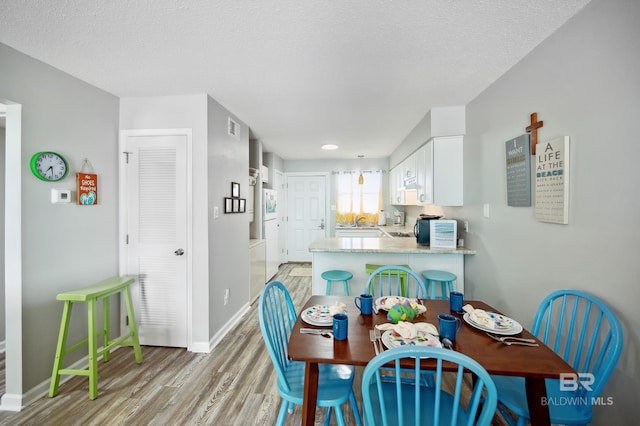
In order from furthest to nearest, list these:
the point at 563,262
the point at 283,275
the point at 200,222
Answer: the point at 283,275, the point at 200,222, the point at 563,262

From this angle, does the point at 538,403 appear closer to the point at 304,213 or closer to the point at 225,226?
the point at 225,226

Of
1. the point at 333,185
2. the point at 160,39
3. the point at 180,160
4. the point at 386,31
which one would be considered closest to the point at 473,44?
the point at 386,31

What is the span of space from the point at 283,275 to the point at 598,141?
4731 millimetres

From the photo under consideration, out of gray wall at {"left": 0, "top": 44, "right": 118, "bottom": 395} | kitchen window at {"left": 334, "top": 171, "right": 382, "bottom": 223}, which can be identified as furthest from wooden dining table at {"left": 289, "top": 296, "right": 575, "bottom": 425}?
kitchen window at {"left": 334, "top": 171, "right": 382, "bottom": 223}

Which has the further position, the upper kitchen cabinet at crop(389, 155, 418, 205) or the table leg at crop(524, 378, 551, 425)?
the upper kitchen cabinet at crop(389, 155, 418, 205)

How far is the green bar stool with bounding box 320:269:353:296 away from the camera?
2.67 m

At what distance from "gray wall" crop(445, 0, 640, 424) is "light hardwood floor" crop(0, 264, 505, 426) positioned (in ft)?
3.08

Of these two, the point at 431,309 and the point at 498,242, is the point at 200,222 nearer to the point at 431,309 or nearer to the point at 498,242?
the point at 431,309

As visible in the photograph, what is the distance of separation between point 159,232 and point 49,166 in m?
0.94

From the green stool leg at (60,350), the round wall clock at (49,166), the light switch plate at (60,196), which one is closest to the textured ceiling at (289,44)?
the round wall clock at (49,166)

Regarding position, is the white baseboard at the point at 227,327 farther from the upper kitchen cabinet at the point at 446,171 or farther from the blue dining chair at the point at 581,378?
the upper kitchen cabinet at the point at 446,171

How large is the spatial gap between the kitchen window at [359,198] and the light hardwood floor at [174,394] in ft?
12.7

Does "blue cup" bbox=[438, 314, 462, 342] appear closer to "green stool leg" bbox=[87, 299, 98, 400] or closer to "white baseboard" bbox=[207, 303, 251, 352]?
"white baseboard" bbox=[207, 303, 251, 352]

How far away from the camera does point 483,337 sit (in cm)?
129
